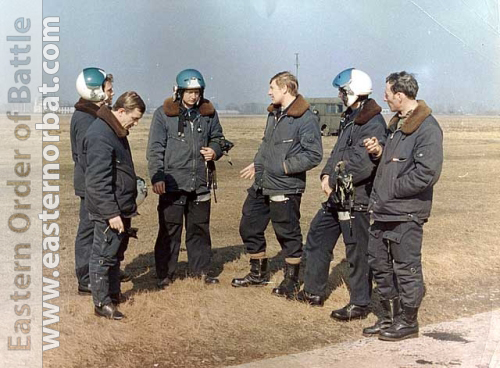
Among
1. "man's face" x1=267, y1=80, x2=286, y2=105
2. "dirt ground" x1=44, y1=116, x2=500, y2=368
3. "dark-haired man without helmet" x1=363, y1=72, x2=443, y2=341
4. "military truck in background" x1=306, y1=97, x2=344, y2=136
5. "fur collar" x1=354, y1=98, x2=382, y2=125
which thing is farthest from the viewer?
"military truck in background" x1=306, y1=97, x2=344, y2=136

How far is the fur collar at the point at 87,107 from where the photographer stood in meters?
5.82

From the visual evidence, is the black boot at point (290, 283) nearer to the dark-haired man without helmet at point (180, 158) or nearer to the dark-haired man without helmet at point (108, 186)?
the dark-haired man without helmet at point (180, 158)

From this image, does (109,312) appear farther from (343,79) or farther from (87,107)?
(343,79)

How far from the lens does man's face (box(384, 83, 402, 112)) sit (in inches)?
194

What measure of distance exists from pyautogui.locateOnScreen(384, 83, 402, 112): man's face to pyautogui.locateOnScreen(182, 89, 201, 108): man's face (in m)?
1.86

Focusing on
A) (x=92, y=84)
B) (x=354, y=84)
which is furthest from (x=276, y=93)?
(x=92, y=84)

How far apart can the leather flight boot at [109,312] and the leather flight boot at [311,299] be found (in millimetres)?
1631

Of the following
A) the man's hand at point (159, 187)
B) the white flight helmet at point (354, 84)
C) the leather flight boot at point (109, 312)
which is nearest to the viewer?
the leather flight boot at point (109, 312)

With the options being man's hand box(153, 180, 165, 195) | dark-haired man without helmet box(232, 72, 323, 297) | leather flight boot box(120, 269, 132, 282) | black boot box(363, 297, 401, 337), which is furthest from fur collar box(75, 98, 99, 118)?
black boot box(363, 297, 401, 337)

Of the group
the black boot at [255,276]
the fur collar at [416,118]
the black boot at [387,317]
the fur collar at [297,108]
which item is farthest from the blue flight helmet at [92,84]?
the black boot at [387,317]

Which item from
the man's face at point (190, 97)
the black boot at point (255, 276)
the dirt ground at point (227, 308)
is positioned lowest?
the dirt ground at point (227, 308)

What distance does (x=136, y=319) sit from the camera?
205 inches

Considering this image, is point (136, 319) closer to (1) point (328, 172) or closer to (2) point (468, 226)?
(1) point (328, 172)

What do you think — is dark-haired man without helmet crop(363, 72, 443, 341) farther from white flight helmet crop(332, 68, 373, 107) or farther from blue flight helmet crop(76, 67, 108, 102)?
blue flight helmet crop(76, 67, 108, 102)
